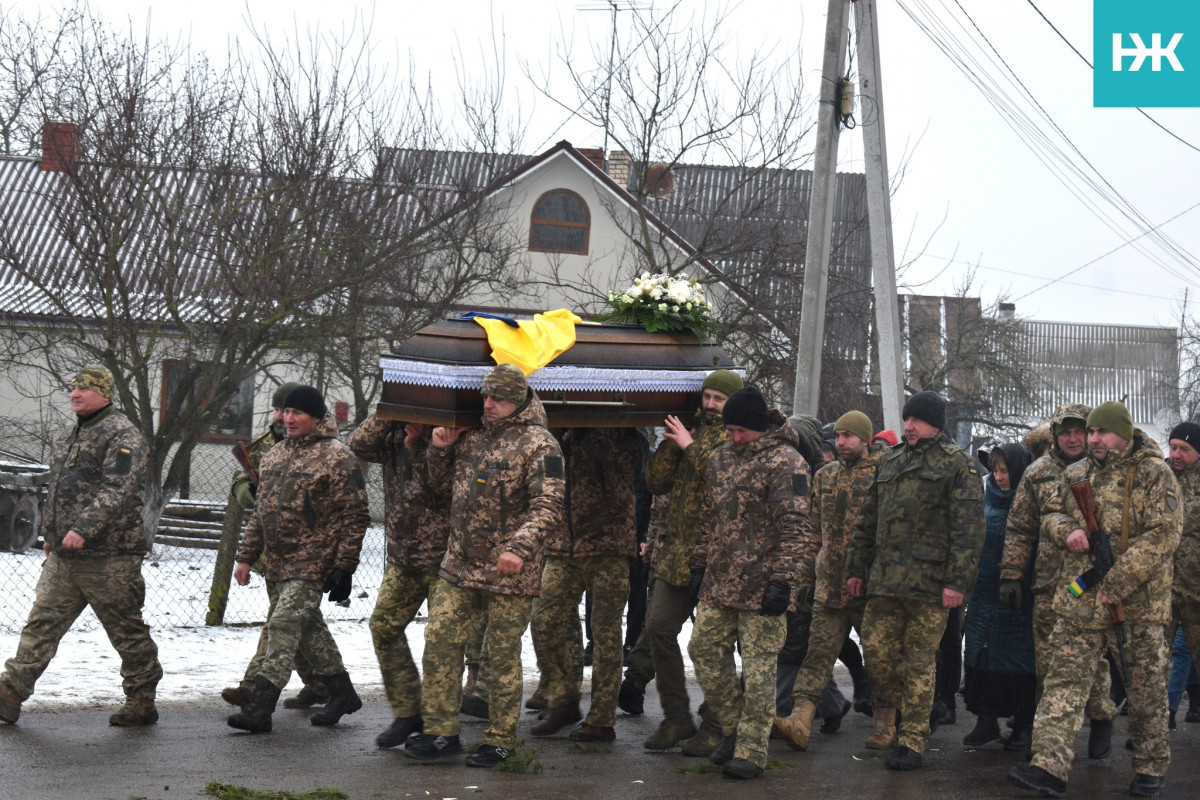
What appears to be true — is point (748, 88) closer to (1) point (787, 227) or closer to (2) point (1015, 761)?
(1) point (787, 227)

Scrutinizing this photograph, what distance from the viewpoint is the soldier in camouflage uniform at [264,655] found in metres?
7.62

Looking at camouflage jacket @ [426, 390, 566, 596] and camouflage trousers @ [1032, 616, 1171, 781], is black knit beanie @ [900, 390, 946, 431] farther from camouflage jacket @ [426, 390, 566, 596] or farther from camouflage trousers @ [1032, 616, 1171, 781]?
camouflage jacket @ [426, 390, 566, 596]

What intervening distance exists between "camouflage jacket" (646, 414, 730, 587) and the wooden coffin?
234 millimetres

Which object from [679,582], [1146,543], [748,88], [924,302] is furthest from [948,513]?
[924,302]

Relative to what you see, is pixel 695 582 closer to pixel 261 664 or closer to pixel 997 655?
pixel 997 655

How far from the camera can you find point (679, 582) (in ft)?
23.4

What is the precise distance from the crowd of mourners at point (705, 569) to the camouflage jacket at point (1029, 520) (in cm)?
1

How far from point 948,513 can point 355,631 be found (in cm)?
546

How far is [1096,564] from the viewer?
666cm

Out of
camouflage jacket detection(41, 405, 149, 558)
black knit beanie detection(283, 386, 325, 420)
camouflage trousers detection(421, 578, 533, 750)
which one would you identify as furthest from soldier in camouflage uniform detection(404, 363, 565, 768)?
camouflage jacket detection(41, 405, 149, 558)

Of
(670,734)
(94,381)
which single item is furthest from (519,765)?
(94,381)

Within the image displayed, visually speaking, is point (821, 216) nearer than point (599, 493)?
No

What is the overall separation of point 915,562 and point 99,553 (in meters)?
4.28

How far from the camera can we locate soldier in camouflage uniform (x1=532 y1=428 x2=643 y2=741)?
7391mm
